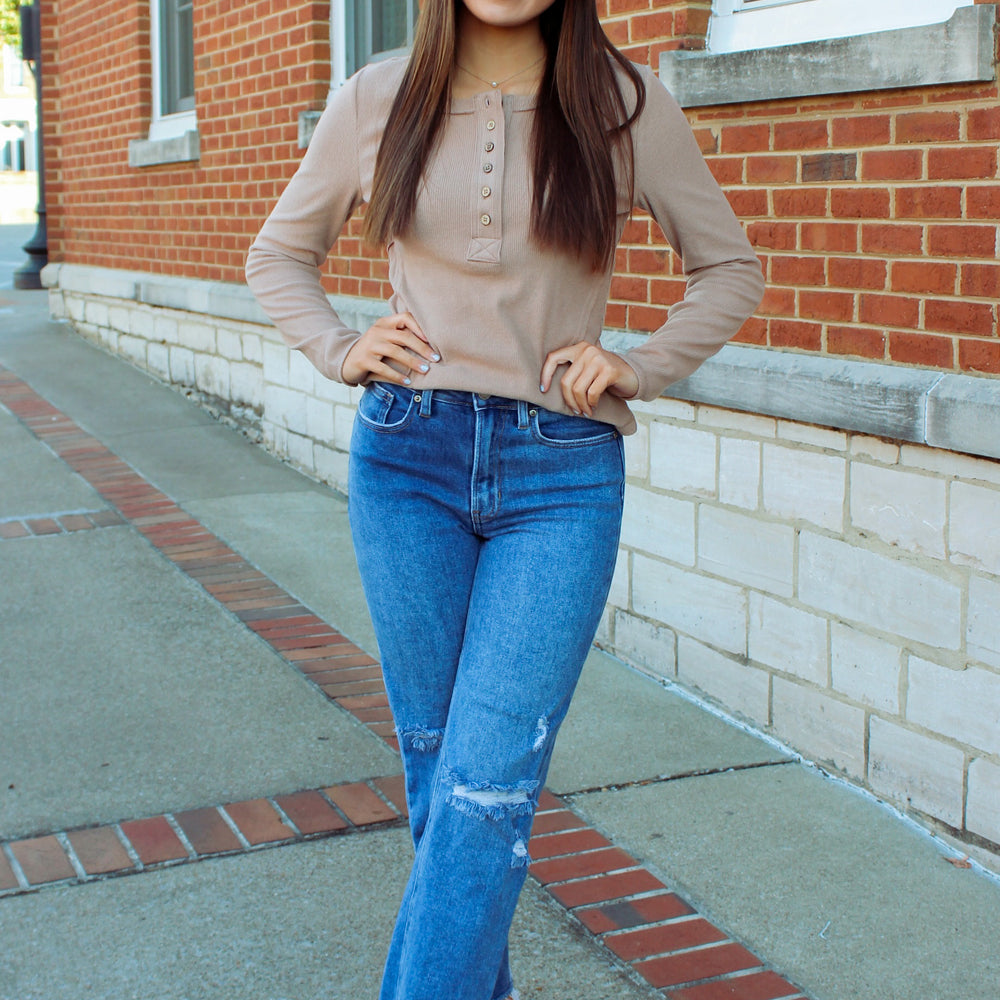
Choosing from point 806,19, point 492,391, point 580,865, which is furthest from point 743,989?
point 806,19

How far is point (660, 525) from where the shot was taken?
182 inches

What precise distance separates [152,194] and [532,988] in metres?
7.54

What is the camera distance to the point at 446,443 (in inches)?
84.7

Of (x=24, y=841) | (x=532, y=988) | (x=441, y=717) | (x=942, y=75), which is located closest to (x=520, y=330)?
(x=441, y=717)

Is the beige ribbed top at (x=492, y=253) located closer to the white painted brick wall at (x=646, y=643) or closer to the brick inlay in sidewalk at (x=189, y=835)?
the brick inlay in sidewalk at (x=189, y=835)

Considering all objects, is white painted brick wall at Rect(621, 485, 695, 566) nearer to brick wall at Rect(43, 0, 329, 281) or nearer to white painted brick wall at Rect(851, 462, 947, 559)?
white painted brick wall at Rect(851, 462, 947, 559)

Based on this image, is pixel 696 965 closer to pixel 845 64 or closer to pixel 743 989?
pixel 743 989

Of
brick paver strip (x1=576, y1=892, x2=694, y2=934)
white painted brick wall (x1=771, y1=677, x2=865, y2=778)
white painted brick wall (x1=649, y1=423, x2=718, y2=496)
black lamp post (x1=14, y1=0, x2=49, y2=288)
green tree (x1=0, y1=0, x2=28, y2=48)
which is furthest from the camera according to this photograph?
green tree (x1=0, y1=0, x2=28, y2=48)

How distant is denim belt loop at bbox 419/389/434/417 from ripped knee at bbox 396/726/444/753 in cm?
54

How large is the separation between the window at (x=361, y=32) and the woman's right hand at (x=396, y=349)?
200 inches

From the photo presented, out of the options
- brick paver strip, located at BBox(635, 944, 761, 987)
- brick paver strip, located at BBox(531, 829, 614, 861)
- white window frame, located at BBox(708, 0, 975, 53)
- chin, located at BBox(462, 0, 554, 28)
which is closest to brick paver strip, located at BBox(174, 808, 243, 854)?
brick paver strip, located at BBox(531, 829, 614, 861)

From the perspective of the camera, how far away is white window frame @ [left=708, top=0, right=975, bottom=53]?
366 cm

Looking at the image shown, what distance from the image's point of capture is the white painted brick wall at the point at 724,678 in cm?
426

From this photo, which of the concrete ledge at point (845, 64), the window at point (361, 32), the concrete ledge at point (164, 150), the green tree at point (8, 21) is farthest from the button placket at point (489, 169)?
the green tree at point (8, 21)
